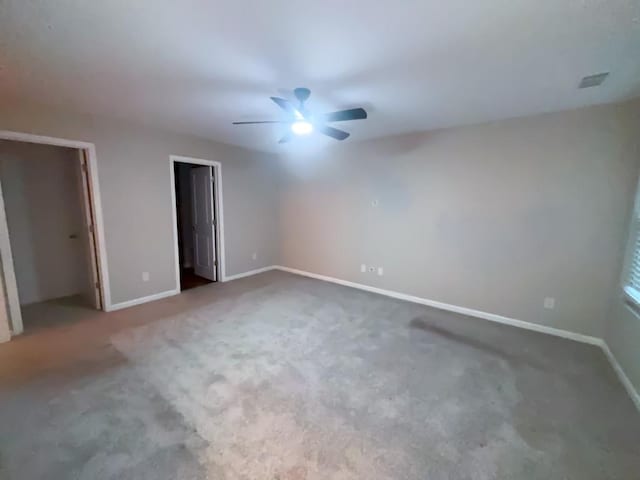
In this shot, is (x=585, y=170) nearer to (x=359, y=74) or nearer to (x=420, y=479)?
(x=359, y=74)

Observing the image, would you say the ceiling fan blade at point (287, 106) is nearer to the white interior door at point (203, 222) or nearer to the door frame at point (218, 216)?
the door frame at point (218, 216)

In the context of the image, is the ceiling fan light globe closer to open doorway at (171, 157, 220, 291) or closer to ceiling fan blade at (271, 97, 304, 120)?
ceiling fan blade at (271, 97, 304, 120)

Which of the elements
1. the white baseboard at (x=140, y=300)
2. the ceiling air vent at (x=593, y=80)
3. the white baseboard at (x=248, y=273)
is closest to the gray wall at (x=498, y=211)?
the ceiling air vent at (x=593, y=80)

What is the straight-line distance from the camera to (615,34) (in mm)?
1724

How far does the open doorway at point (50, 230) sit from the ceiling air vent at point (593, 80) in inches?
200

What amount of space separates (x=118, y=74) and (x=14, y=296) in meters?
2.67

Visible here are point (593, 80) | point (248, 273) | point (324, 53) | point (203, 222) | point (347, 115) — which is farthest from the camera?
point (248, 273)

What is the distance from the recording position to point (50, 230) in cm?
422

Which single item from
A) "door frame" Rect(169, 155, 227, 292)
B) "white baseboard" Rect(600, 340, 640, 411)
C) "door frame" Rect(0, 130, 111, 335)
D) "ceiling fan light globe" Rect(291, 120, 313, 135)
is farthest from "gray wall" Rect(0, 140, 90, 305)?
"white baseboard" Rect(600, 340, 640, 411)

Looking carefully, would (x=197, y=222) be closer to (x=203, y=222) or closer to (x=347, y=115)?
(x=203, y=222)

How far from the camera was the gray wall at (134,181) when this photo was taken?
3342mm

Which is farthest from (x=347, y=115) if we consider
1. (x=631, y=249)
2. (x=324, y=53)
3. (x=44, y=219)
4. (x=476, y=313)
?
(x=44, y=219)

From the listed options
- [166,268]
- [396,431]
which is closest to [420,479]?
[396,431]

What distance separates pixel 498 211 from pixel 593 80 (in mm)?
1517
